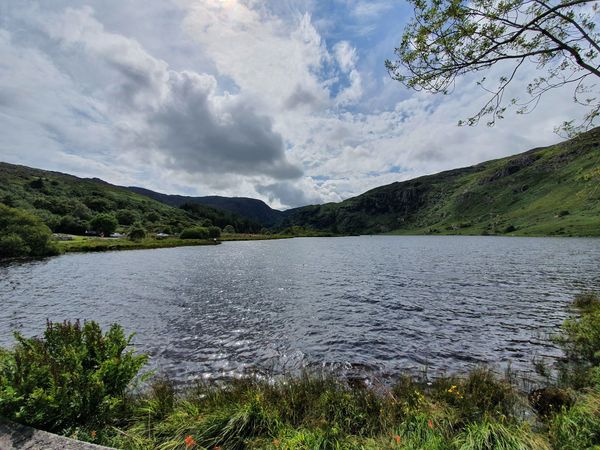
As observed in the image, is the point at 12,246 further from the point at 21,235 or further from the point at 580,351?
the point at 580,351

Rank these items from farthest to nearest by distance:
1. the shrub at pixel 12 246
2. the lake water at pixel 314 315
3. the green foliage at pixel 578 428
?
1. the shrub at pixel 12 246
2. the lake water at pixel 314 315
3. the green foliage at pixel 578 428

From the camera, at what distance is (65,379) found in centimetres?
700

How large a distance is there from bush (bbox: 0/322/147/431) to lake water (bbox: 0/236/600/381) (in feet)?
19.0

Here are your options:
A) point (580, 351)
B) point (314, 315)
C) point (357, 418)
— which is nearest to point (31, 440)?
point (357, 418)

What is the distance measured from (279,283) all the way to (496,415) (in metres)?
31.4

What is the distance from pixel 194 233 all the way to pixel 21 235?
95.4 meters

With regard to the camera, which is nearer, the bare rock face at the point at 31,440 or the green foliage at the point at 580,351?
the bare rock face at the point at 31,440

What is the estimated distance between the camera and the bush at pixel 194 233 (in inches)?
6245

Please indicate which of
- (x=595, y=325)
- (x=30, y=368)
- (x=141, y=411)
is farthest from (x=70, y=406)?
(x=595, y=325)

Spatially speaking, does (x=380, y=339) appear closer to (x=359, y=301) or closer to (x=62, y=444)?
(x=359, y=301)

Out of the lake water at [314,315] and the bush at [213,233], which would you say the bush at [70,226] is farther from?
the lake water at [314,315]

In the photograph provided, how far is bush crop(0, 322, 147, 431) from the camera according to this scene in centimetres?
619

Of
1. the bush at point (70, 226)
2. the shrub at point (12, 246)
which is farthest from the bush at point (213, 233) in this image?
the shrub at point (12, 246)

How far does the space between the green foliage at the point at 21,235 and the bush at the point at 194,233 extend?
87.5 m
